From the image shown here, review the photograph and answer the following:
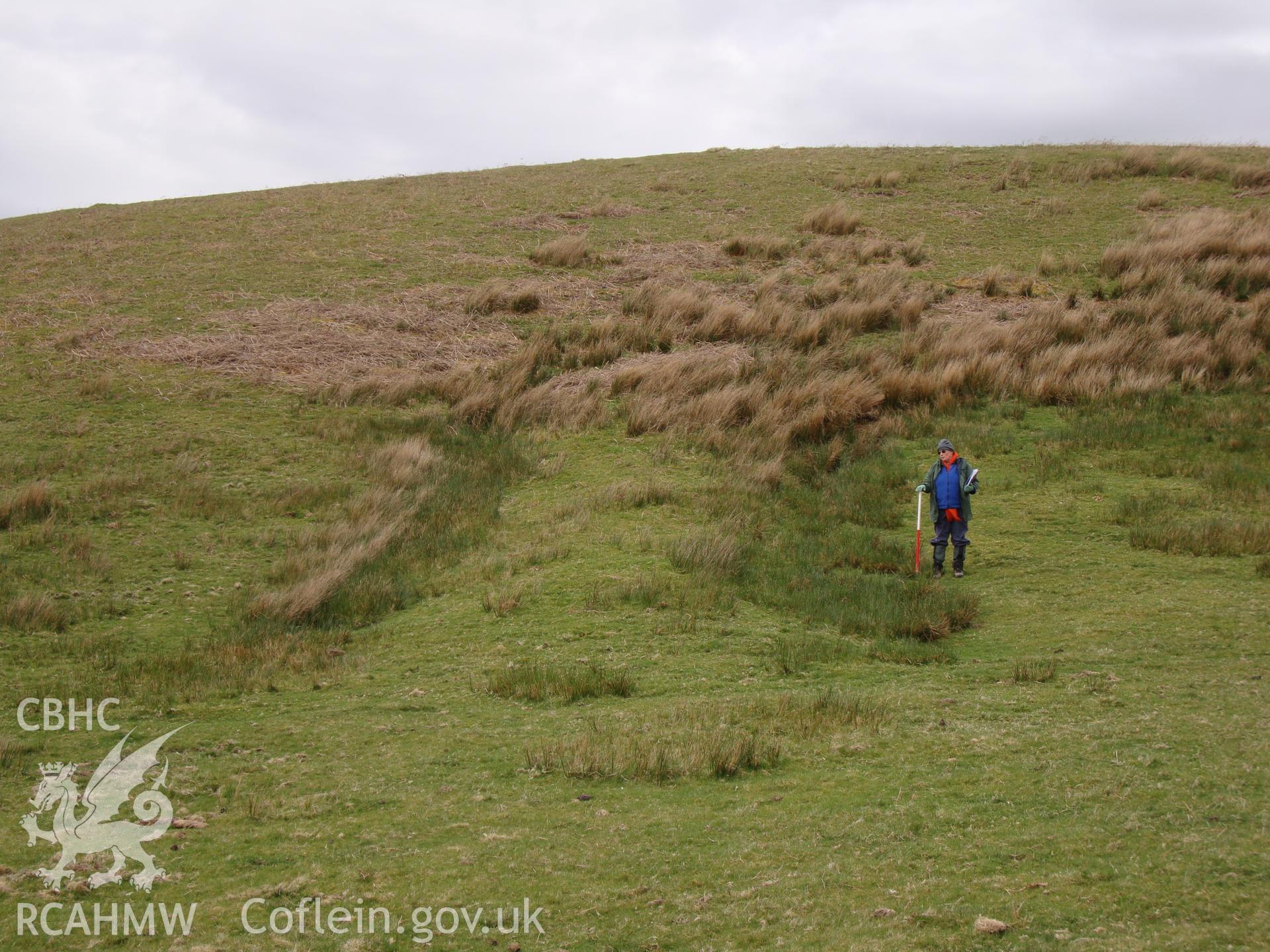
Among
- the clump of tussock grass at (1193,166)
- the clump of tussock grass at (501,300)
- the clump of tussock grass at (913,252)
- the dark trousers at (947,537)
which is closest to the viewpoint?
the dark trousers at (947,537)

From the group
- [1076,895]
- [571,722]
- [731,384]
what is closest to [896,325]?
[731,384]

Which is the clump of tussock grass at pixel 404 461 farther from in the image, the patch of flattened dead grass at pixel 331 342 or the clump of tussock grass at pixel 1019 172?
the clump of tussock grass at pixel 1019 172

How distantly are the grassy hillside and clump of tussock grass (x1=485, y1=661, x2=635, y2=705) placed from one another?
50 millimetres

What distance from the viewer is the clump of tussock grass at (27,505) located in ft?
36.8

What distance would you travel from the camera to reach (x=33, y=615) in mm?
9141

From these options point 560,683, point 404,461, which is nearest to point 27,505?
point 404,461

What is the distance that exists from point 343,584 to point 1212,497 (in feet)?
34.3

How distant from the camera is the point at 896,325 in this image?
1920 centimetres

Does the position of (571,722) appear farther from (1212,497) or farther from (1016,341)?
(1016,341)

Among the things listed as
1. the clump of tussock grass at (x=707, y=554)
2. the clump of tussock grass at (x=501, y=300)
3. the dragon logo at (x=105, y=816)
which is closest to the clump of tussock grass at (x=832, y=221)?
the clump of tussock grass at (x=501, y=300)

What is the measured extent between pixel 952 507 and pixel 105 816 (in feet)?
28.8

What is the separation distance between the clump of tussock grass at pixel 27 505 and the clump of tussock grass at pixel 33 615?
2.36 m

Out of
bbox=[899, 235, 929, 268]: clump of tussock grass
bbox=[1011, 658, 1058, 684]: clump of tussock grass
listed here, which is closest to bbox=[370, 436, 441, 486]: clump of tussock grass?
bbox=[1011, 658, 1058, 684]: clump of tussock grass

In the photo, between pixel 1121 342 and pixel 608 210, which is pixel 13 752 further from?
pixel 608 210
